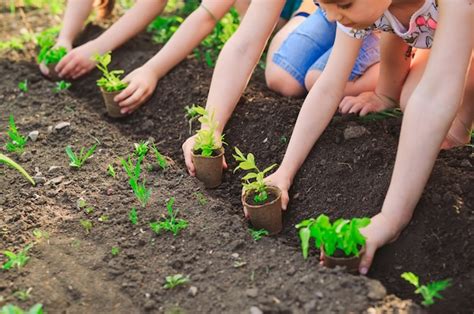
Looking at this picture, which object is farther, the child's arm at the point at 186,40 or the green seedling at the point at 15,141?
the child's arm at the point at 186,40

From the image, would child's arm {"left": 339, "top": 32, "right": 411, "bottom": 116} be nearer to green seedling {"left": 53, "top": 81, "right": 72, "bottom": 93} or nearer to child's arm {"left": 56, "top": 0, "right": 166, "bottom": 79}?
child's arm {"left": 56, "top": 0, "right": 166, "bottom": 79}

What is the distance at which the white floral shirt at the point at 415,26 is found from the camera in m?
2.85

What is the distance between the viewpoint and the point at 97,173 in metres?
3.22

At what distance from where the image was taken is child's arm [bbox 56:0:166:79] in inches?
165

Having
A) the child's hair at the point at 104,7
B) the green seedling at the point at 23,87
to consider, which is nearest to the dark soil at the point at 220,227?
the green seedling at the point at 23,87

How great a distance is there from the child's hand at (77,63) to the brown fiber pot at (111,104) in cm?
45

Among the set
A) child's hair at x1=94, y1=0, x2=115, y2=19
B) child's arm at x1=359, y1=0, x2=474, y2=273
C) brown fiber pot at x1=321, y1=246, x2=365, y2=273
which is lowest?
child's hair at x1=94, y1=0, x2=115, y2=19

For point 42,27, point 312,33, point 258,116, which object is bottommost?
point 42,27

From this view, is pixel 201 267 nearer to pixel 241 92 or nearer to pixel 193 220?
pixel 193 220

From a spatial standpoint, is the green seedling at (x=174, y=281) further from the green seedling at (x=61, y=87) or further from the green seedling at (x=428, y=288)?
the green seedling at (x=61, y=87)

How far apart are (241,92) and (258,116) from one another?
0.14 metres

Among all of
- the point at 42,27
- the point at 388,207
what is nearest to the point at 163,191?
the point at 388,207

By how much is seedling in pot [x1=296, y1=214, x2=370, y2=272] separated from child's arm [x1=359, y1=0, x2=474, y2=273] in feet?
0.21

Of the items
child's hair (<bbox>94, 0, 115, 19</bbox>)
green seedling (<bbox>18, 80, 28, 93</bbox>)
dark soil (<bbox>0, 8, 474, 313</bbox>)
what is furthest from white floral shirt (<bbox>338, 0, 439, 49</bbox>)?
child's hair (<bbox>94, 0, 115, 19</bbox>)
